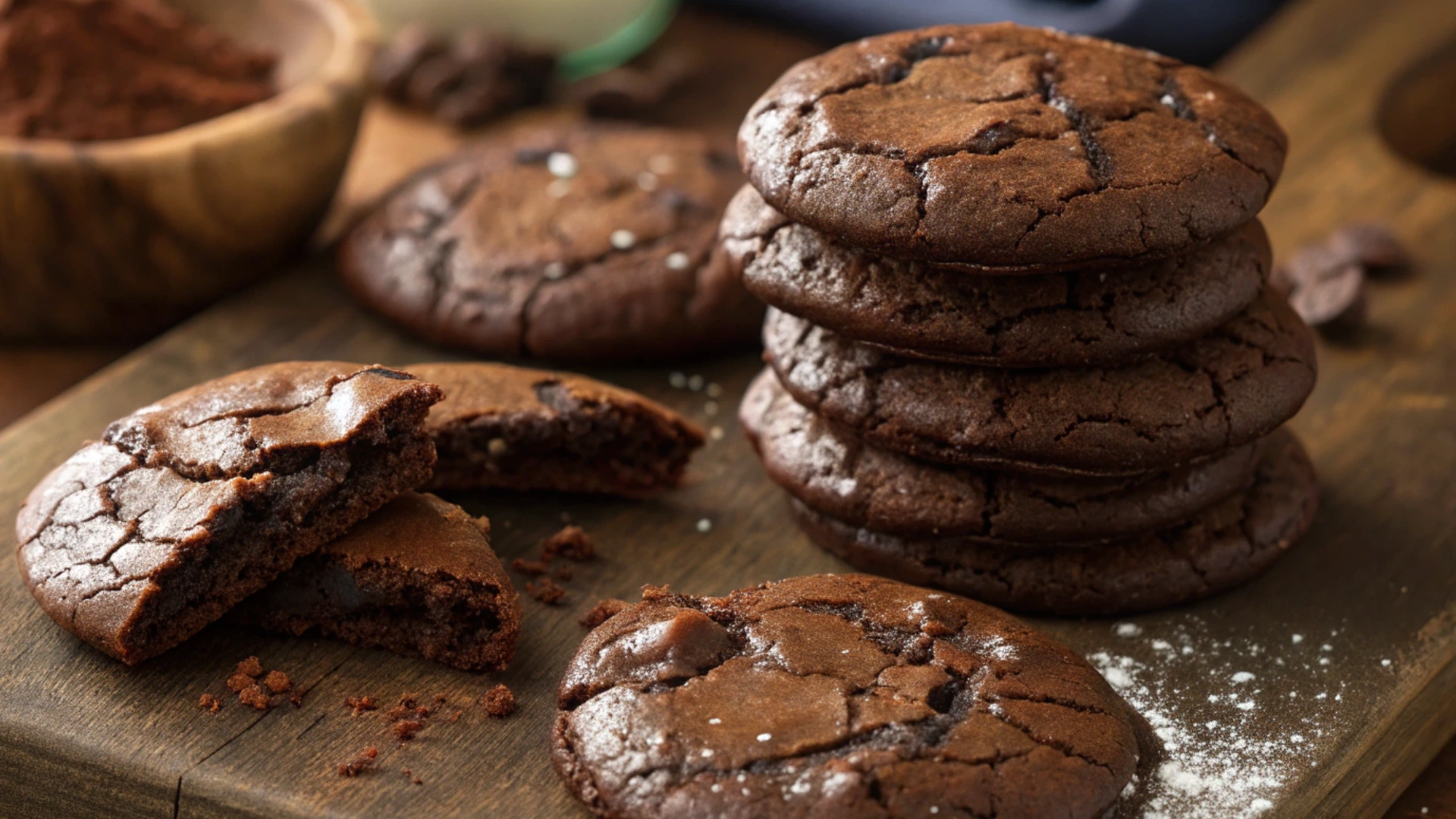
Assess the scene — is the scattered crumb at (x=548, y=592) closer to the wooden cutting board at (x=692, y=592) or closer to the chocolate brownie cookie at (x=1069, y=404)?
the wooden cutting board at (x=692, y=592)

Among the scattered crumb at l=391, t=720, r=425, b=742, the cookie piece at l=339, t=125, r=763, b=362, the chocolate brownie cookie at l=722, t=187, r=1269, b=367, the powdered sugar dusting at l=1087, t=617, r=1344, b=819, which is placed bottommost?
the scattered crumb at l=391, t=720, r=425, b=742

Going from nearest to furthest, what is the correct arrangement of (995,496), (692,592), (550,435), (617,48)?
(995,496)
(692,592)
(550,435)
(617,48)

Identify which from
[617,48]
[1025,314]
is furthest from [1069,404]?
[617,48]

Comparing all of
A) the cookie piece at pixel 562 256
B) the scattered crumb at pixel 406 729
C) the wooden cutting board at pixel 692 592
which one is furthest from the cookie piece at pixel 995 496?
the scattered crumb at pixel 406 729

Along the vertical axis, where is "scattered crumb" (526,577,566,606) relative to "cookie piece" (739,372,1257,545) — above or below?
below

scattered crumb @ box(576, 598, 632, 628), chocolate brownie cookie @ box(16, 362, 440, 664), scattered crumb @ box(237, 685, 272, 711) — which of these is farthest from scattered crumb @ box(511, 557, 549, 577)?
scattered crumb @ box(237, 685, 272, 711)

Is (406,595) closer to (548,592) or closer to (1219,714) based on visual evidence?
(548,592)

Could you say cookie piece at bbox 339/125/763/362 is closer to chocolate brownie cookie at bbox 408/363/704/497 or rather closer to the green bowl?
chocolate brownie cookie at bbox 408/363/704/497
